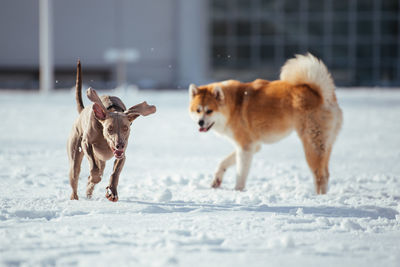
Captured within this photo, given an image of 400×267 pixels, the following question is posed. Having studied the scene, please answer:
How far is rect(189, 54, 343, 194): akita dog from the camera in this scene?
205 inches

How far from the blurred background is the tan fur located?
26376mm

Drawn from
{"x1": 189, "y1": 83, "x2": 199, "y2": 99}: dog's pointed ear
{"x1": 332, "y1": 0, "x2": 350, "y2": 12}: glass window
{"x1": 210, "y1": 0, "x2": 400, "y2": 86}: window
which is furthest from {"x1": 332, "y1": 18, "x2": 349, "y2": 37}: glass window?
{"x1": 189, "y1": 83, "x2": 199, "y2": 99}: dog's pointed ear

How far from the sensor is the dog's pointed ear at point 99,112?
3.68 metres

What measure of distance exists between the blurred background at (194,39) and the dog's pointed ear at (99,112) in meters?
26.8

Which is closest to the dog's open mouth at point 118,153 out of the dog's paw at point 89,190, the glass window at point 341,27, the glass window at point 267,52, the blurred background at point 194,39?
the dog's paw at point 89,190

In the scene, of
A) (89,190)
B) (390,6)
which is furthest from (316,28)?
(89,190)

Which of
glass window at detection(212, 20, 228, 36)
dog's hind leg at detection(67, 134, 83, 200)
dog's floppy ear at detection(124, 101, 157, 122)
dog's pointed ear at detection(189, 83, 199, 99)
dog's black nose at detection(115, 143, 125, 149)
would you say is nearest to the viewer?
dog's black nose at detection(115, 143, 125, 149)

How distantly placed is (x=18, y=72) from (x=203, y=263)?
3327 cm

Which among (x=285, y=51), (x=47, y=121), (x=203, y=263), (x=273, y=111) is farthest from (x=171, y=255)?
(x=285, y=51)

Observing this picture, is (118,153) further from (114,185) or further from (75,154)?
(75,154)

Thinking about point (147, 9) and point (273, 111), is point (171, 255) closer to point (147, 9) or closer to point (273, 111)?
point (273, 111)

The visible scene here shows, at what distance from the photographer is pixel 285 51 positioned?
102ft

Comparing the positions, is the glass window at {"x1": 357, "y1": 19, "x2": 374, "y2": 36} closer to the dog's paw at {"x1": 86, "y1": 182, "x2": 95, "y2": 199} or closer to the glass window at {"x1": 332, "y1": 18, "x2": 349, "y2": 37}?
the glass window at {"x1": 332, "y1": 18, "x2": 349, "y2": 37}

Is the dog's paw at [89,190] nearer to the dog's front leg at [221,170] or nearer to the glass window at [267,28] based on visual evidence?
the dog's front leg at [221,170]
